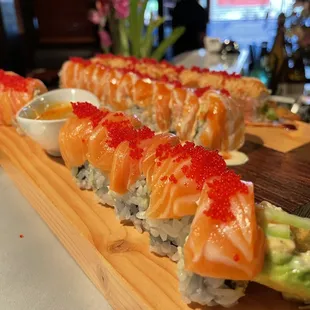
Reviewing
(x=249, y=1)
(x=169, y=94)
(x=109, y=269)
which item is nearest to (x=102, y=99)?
(x=169, y=94)

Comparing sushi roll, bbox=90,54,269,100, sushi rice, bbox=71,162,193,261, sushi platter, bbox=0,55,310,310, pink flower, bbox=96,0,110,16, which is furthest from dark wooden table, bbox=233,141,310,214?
pink flower, bbox=96,0,110,16

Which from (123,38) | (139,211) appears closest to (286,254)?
(139,211)

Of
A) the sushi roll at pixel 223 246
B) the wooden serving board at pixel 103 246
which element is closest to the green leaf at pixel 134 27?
the wooden serving board at pixel 103 246

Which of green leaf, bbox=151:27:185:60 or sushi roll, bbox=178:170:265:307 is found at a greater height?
sushi roll, bbox=178:170:265:307

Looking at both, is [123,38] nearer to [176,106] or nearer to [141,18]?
[141,18]

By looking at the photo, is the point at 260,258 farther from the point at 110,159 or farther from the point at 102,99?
the point at 102,99

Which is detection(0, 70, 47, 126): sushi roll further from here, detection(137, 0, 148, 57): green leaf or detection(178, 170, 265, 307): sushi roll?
detection(137, 0, 148, 57): green leaf
